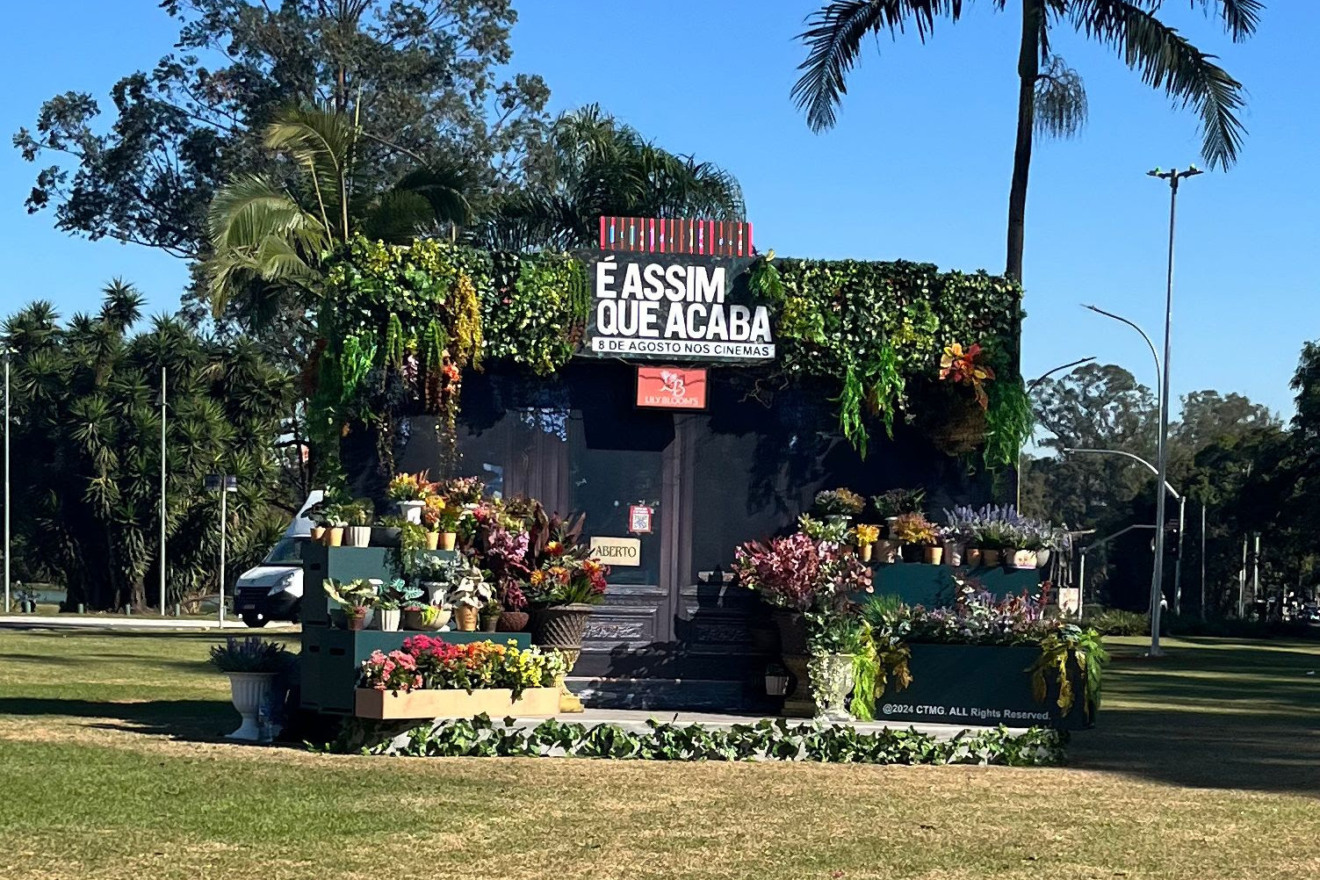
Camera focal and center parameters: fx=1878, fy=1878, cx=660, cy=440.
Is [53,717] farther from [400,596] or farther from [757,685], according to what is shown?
[757,685]

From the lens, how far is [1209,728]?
19.5m

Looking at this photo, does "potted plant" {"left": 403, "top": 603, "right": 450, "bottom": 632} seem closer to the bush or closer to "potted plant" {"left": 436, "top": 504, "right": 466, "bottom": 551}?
"potted plant" {"left": 436, "top": 504, "right": 466, "bottom": 551}

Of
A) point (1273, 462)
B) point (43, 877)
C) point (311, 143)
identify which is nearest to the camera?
point (43, 877)

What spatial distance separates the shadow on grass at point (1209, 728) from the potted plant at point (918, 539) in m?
2.02

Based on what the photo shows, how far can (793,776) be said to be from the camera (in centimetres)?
1293

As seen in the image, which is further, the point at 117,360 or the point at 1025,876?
the point at 117,360

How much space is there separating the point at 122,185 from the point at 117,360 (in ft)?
16.2

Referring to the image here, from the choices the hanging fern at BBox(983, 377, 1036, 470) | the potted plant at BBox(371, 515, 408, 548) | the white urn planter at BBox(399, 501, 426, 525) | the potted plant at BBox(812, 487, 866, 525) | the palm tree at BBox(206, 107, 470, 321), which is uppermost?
the palm tree at BBox(206, 107, 470, 321)

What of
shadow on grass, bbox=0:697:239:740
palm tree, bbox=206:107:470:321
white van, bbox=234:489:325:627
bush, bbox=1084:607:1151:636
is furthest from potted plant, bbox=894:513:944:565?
bush, bbox=1084:607:1151:636

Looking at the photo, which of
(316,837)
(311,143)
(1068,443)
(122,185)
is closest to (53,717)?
(316,837)

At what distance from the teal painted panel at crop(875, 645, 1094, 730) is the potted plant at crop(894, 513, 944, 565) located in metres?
0.84

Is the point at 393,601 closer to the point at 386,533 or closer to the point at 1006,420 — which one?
the point at 386,533

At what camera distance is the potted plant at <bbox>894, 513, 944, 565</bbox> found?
1552cm

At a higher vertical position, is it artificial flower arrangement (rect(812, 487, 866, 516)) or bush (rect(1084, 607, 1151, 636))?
artificial flower arrangement (rect(812, 487, 866, 516))
